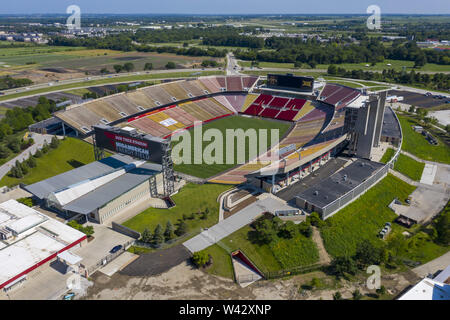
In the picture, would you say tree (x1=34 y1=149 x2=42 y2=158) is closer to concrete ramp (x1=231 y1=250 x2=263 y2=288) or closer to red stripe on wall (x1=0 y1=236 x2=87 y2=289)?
red stripe on wall (x1=0 y1=236 x2=87 y2=289)

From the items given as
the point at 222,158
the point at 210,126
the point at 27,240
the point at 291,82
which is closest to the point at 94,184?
the point at 27,240

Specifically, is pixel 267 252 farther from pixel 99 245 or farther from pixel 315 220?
pixel 99 245

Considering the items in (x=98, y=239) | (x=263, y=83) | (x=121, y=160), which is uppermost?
(x=263, y=83)

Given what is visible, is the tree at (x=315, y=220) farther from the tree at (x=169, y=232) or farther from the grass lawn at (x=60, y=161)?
the grass lawn at (x=60, y=161)

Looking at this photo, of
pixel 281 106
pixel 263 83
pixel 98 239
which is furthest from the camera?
pixel 263 83

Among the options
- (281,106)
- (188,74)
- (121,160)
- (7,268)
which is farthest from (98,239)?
(188,74)

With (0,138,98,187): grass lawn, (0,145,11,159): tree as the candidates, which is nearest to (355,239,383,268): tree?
(0,138,98,187): grass lawn

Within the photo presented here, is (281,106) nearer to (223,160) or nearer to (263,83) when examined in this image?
(263,83)

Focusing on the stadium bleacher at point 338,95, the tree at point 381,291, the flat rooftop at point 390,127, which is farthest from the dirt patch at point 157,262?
the stadium bleacher at point 338,95
